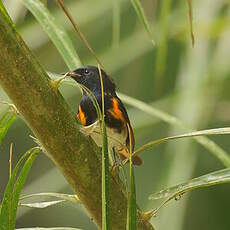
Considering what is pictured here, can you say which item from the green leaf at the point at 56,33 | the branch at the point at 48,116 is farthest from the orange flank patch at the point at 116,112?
the branch at the point at 48,116

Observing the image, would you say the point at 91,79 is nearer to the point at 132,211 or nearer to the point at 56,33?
the point at 56,33

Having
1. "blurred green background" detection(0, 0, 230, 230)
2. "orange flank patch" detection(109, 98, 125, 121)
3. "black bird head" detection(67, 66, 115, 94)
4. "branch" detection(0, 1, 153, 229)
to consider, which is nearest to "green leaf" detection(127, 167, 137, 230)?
"branch" detection(0, 1, 153, 229)

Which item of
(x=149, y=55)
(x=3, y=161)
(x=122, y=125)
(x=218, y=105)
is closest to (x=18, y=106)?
(x=122, y=125)

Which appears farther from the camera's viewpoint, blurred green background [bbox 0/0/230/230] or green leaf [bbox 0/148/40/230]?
blurred green background [bbox 0/0/230/230]

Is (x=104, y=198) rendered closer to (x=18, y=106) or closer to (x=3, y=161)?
(x=18, y=106)

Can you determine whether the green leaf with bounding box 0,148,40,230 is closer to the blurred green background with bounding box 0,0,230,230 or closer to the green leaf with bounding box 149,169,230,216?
the green leaf with bounding box 149,169,230,216

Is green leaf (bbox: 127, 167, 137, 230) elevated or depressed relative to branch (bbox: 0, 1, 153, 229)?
depressed

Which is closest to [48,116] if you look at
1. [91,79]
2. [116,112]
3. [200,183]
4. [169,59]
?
[200,183]
